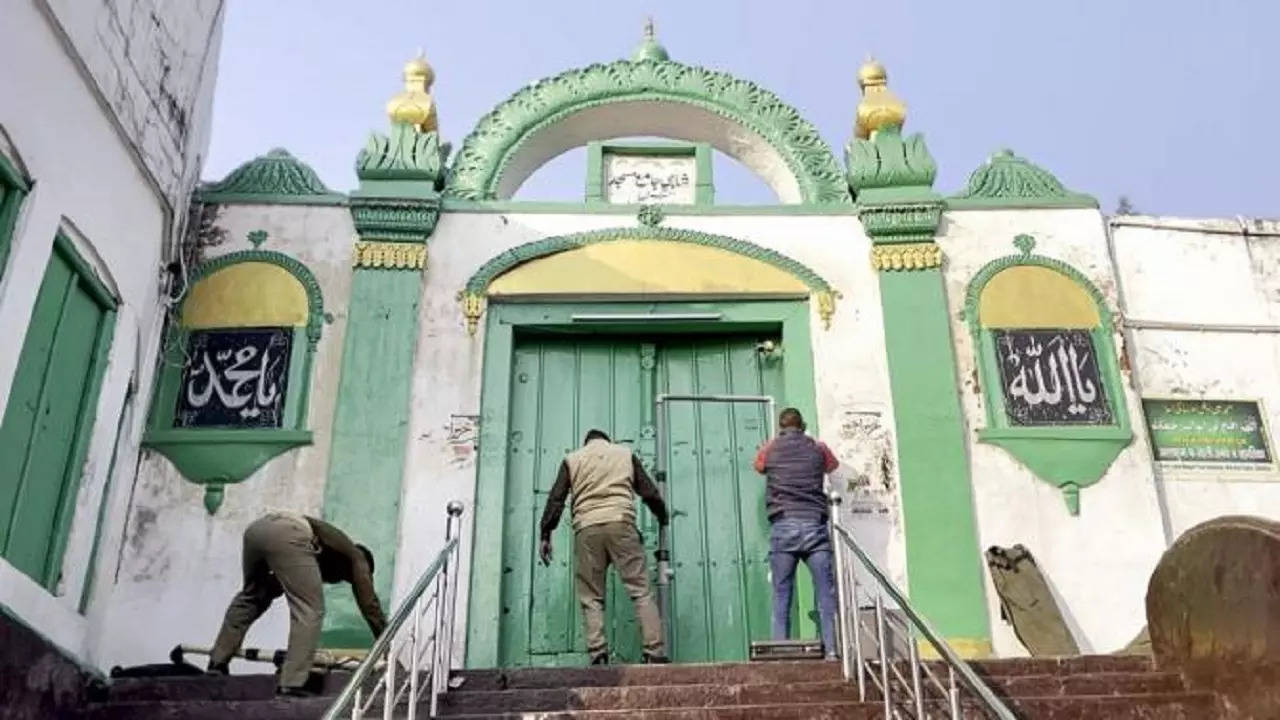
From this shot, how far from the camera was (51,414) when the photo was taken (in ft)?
22.2

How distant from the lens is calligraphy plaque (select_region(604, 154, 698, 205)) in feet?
31.1

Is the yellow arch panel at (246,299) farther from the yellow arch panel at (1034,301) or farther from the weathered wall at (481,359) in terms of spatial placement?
the yellow arch panel at (1034,301)

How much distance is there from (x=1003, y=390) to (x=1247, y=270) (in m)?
2.28

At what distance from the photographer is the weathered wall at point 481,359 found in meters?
8.05

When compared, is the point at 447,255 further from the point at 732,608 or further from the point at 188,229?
the point at 732,608

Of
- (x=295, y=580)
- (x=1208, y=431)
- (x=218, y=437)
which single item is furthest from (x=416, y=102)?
(x=1208, y=431)

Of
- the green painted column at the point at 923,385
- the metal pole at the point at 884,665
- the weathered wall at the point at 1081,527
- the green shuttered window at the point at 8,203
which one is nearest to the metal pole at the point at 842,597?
the metal pole at the point at 884,665

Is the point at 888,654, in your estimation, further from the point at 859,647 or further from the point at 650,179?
the point at 650,179

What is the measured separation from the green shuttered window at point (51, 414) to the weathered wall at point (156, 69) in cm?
103

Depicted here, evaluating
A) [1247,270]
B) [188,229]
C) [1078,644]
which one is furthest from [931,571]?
[188,229]

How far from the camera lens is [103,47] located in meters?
7.06

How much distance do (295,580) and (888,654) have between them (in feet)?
9.27

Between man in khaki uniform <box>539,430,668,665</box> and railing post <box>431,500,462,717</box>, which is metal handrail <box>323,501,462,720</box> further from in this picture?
man in khaki uniform <box>539,430,668,665</box>

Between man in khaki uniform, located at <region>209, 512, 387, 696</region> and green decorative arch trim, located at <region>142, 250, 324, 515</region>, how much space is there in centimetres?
186
